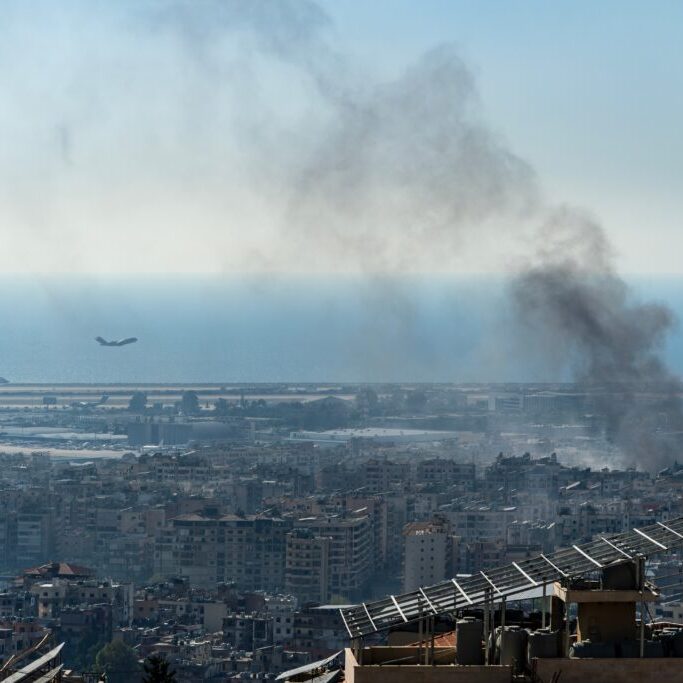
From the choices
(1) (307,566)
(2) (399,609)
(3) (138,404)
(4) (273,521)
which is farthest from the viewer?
(3) (138,404)

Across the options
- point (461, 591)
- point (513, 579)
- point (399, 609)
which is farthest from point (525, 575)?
point (399, 609)

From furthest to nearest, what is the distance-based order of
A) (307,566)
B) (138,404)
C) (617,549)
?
(138,404) < (307,566) < (617,549)

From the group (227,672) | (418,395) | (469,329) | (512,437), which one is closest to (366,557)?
(227,672)

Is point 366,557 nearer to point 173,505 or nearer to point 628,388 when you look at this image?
point 173,505

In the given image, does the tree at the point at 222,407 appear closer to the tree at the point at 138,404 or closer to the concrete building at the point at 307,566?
the tree at the point at 138,404

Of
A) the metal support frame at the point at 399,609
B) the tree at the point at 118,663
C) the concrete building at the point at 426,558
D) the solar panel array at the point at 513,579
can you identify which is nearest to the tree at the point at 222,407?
the concrete building at the point at 426,558

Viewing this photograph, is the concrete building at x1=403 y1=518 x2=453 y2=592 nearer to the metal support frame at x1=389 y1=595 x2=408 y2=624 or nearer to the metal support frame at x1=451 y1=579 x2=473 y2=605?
the metal support frame at x1=389 y1=595 x2=408 y2=624

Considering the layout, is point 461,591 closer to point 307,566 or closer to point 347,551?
point 307,566
